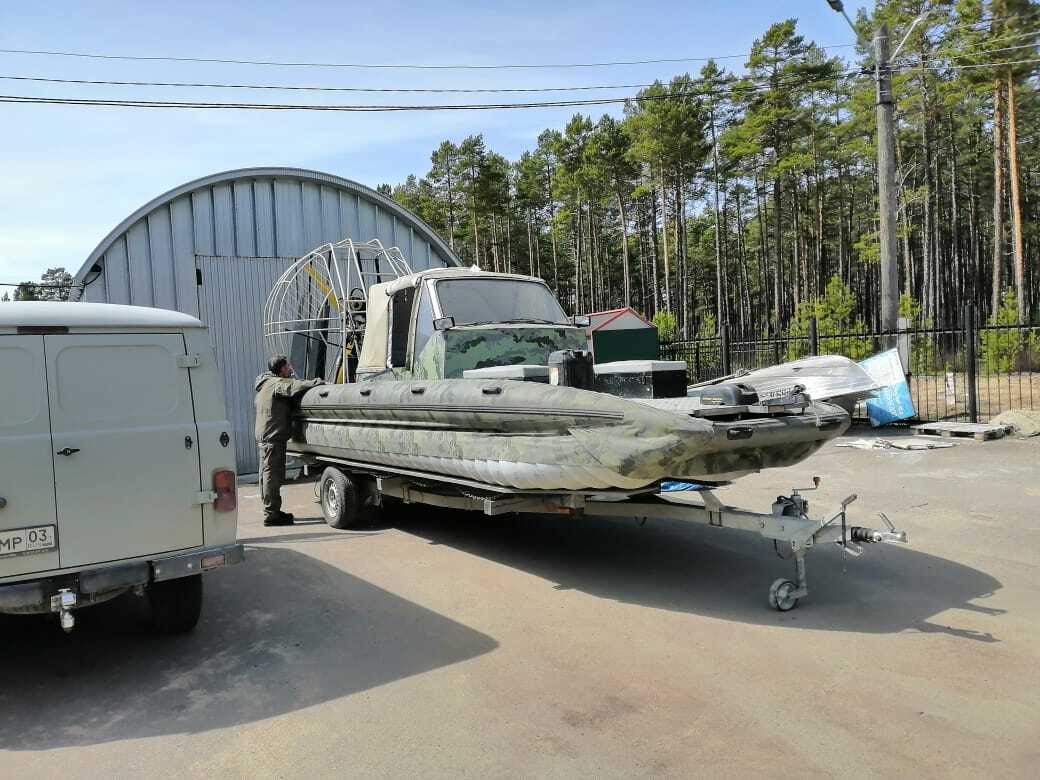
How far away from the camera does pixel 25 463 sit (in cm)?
409

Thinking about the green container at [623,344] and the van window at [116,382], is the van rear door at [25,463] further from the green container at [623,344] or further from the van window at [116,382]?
the green container at [623,344]

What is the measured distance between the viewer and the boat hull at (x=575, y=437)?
4.70 meters

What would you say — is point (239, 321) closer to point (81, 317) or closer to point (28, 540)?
point (81, 317)

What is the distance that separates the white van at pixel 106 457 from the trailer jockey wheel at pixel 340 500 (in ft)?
10.2

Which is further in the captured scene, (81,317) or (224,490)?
(224,490)

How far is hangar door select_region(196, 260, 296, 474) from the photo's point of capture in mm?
12953

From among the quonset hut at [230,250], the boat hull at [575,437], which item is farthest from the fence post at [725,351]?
the boat hull at [575,437]

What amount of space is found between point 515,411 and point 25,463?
2.91 meters

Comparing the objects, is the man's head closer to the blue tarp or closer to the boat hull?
the boat hull

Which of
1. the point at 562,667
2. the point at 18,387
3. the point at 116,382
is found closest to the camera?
the point at 18,387

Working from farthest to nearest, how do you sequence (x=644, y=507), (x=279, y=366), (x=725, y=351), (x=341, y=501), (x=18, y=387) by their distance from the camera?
(x=725, y=351) < (x=279, y=366) < (x=341, y=501) < (x=644, y=507) < (x=18, y=387)

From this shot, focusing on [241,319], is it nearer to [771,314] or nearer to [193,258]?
[193,258]

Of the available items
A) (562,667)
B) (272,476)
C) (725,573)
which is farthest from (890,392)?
(562,667)

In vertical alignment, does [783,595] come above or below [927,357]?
below
